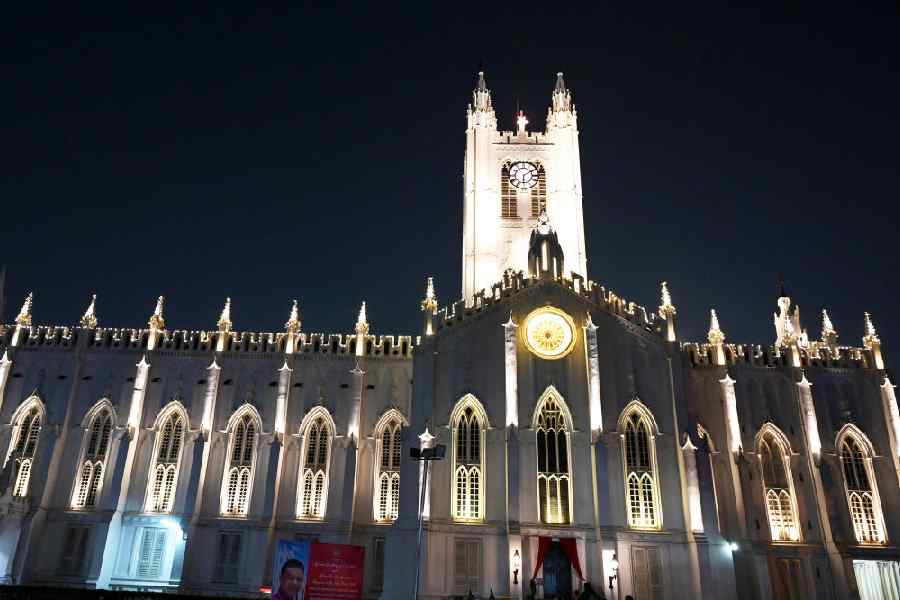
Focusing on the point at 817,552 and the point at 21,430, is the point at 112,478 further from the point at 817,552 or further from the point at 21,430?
the point at 817,552

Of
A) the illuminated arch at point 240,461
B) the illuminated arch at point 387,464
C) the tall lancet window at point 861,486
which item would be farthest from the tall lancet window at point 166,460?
the tall lancet window at point 861,486

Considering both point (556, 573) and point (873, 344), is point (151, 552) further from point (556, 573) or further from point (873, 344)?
point (873, 344)

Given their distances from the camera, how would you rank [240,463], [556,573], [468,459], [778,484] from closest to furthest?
1. [556,573]
2. [468,459]
3. [778,484]
4. [240,463]

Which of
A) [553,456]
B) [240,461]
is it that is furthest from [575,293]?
[240,461]

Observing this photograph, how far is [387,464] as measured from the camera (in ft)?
153

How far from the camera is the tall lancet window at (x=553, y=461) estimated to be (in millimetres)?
40688

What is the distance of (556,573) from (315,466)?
16.4 m

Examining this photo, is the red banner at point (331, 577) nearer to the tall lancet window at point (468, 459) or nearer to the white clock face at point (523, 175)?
the tall lancet window at point (468, 459)

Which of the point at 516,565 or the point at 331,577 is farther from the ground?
the point at 516,565

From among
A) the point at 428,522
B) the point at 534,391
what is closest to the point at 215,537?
the point at 428,522

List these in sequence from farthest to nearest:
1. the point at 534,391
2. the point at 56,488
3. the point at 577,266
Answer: the point at 577,266
the point at 56,488
the point at 534,391

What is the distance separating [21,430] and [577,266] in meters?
41.3

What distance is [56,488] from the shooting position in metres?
45.7

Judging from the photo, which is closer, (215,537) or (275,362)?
(215,537)
